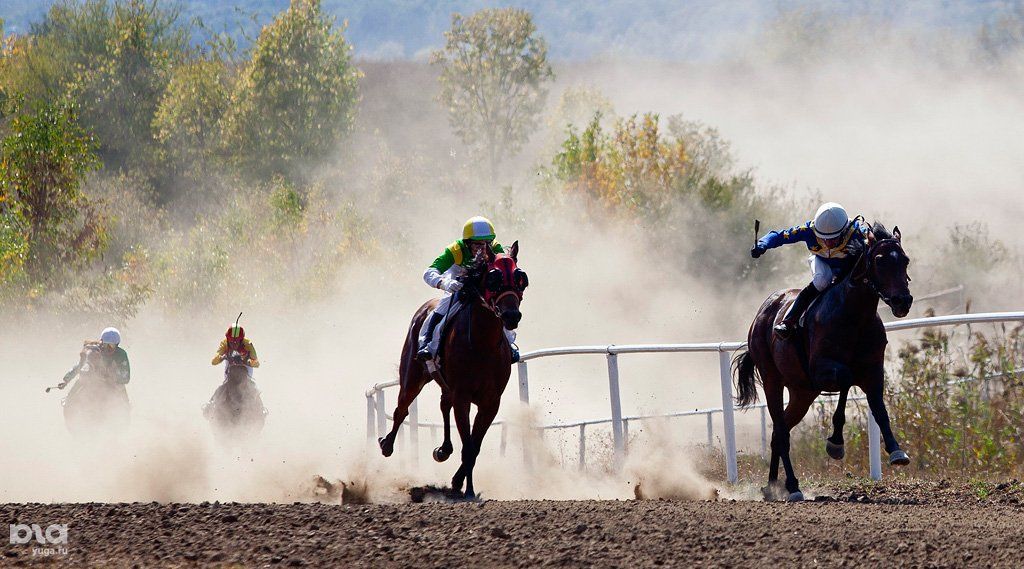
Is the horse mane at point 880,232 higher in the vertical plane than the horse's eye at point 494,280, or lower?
higher

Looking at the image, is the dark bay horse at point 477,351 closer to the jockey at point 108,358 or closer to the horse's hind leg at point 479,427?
the horse's hind leg at point 479,427

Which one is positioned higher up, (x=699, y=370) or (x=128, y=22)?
(x=128, y=22)

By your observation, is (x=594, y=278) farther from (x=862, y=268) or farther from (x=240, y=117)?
(x=862, y=268)

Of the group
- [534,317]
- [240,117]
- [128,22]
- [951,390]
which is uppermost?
[128,22]

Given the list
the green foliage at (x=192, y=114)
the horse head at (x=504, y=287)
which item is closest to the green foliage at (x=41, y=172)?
the horse head at (x=504, y=287)

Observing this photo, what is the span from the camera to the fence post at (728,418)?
36.4 ft

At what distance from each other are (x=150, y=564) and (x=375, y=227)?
2700 inches

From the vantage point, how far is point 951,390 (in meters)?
11.2

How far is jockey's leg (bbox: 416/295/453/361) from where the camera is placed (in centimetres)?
1087

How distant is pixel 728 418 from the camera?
436 inches

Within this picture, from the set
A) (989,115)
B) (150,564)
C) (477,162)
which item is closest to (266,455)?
(150,564)

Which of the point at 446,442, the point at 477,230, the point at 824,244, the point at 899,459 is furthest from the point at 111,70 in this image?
the point at 899,459

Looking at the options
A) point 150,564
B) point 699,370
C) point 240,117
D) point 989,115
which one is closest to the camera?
point 150,564

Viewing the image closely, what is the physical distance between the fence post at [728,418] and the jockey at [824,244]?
1.08m
